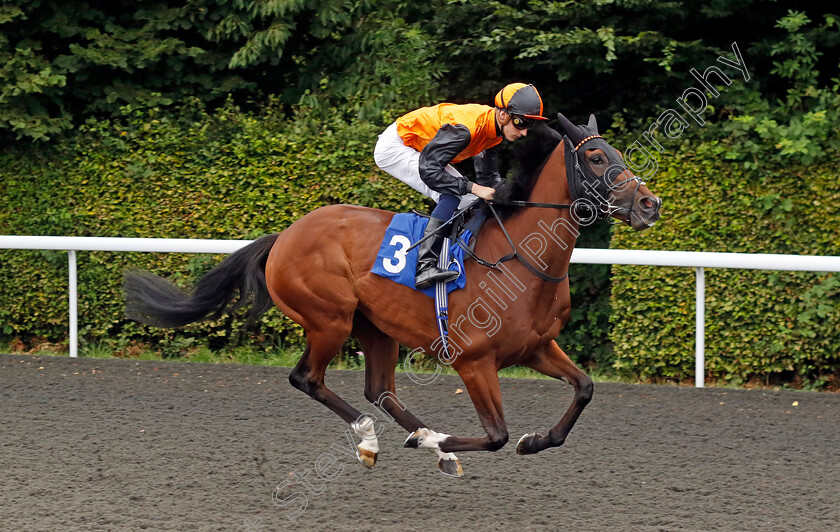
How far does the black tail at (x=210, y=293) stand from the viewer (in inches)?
205

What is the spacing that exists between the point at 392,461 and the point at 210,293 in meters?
1.39

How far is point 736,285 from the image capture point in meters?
6.79

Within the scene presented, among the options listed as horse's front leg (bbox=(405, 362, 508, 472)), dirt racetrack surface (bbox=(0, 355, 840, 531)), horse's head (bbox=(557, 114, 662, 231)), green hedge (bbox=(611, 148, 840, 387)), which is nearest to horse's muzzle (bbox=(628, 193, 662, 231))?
horse's head (bbox=(557, 114, 662, 231))

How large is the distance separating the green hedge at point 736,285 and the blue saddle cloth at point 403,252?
288cm

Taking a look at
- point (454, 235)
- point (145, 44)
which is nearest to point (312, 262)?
point (454, 235)

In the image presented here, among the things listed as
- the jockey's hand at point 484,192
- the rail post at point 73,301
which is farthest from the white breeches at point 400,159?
the rail post at point 73,301

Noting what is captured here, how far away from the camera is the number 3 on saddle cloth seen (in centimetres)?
440

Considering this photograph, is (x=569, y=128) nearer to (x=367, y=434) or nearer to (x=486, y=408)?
(x=486, y=408)

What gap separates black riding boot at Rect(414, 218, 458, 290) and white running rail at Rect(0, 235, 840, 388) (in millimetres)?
2521

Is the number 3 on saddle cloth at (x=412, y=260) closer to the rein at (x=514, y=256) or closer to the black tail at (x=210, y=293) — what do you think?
the rein at (x=514, y=256)

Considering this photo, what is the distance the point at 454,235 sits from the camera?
4477mm

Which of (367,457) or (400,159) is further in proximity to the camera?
(400,159)

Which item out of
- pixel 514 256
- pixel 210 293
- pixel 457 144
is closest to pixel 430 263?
pixel 514 256

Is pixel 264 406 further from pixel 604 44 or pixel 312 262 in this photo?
pixel 604 44
